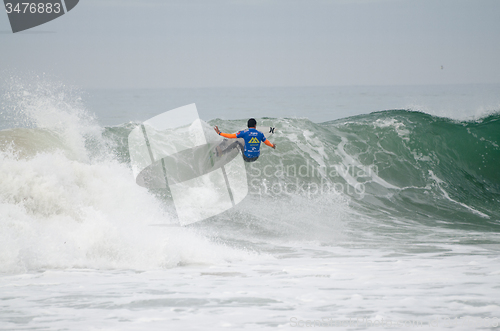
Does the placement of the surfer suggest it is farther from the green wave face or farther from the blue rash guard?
the green wave face

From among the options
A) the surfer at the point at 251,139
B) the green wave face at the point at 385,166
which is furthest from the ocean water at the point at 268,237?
the surfer at the point at 251,139

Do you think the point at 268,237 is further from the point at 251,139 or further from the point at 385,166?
the point at 385,166

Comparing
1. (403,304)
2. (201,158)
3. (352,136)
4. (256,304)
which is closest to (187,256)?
(256,304)

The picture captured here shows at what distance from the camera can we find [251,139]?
8.23 m

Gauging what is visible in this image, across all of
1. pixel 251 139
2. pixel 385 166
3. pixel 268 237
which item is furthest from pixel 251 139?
pixel 385 166

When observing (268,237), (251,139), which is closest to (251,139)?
(251,139)

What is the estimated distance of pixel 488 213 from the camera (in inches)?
405

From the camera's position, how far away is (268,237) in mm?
8008

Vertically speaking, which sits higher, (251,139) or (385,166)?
(251,139)

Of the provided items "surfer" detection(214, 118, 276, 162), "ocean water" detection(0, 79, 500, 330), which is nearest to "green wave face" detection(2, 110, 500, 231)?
"ocean water" detection(0, 79, 500, 330)

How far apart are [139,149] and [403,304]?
9.52 metres

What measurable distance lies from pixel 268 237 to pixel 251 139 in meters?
1.83

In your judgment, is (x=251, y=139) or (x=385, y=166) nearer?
(x=251, y=139)

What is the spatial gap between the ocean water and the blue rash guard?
1.51 m
